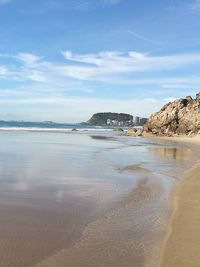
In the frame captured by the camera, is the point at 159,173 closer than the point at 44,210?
No

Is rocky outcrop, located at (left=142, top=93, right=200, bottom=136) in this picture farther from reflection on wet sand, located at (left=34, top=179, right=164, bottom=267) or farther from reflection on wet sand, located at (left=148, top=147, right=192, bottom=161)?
reflection on wet sand, located at (left=34, top=179, right=164, bottom=267)

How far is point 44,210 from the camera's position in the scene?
8.48 m

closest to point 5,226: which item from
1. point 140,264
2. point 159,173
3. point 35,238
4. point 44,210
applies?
point 35,238

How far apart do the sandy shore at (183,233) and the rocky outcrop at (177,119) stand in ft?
185

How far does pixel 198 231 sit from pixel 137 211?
192 cm

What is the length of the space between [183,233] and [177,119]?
6584 cm

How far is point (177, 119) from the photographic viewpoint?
71688mm

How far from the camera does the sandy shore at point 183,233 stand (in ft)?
19.0

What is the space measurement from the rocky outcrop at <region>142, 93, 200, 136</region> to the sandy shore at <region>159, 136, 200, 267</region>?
56455 millimetres

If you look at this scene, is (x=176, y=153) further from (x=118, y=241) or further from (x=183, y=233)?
(x=118, y=241)

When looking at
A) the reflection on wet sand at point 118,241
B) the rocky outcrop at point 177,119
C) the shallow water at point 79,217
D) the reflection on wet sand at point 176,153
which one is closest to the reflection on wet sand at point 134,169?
the shallow water at point 79,217

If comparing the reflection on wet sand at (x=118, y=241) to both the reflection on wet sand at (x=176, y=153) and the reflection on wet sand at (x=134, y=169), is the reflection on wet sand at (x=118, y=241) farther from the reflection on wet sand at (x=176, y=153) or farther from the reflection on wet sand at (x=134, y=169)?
the reflection on wet sand at (x=176, y=153)

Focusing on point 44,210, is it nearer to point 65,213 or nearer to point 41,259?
point 65,213

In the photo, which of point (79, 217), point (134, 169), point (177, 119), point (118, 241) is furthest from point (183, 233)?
point (177, 119)
